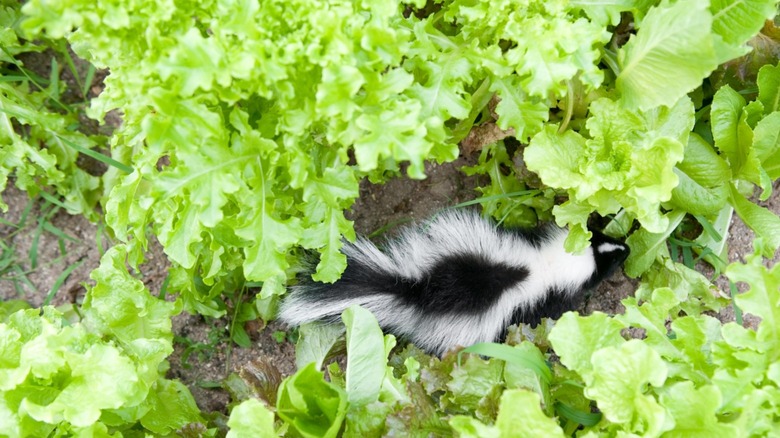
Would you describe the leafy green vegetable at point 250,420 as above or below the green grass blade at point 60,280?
above

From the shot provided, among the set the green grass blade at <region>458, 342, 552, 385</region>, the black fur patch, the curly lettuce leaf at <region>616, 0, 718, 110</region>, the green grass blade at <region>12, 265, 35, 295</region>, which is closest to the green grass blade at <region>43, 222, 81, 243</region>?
the green grass blade at <region>12, 265, 35, 295</region>

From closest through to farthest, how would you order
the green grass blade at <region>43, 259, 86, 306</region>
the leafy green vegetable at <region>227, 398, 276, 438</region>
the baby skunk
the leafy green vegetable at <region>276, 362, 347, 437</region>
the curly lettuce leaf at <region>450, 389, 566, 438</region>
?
1. the curly lettuce leaf at <region>450, 389, 566, 438</region>
2. the leafy green vegetable at <region>227, 398, 276, 438</region>
3. the leafy green vegetable at <region>276, 362, 347, 437</region>
4. the baby skunk
5. the green grass blade at <region>43, 259, 86, 306</region>

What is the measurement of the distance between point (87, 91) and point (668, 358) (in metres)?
2.50

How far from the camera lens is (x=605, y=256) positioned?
247 centimetres

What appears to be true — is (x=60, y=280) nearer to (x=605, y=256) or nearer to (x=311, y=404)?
(x=311, y=404)

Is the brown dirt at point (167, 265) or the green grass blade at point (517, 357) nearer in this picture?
the green grass blade at point (517, 357)

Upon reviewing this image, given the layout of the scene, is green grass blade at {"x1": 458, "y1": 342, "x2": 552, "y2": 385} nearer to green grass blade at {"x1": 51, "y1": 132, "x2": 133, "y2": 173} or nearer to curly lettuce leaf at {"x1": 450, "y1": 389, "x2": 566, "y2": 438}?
curly lettuce leaf at {"x1": 450, "y1": 389, "x2": 566, "y2": 438}

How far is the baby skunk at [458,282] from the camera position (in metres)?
2.36

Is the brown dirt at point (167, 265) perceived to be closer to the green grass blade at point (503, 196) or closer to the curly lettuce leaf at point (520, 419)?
the green grass blade at point (503, 196)

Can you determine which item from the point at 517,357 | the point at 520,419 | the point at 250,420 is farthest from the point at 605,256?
the point at 250,420

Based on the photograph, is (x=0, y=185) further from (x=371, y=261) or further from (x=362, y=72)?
(x=362, y=72)

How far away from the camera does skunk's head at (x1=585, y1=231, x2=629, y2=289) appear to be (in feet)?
8.09

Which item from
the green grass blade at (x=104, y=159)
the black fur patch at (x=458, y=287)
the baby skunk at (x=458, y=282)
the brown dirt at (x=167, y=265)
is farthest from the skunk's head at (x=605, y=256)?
the green grass blade at (x=104, y=159)

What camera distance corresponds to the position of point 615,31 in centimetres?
245
